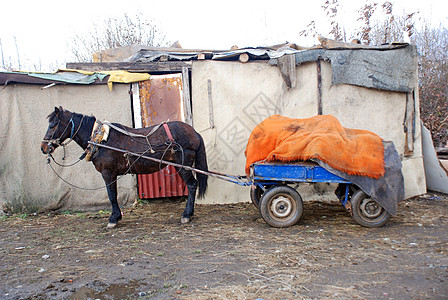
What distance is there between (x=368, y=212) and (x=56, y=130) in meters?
4.96

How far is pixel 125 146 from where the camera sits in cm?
555

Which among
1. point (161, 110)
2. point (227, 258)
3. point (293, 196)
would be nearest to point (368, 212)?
point (293, 196)

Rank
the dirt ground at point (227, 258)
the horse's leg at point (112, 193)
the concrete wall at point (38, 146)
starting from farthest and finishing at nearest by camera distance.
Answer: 1. the concrete wall at point (38, 146)
2. the horse's leg at point (112, 193)
3. the dirt ground at point (227, 258)

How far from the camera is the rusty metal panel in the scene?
7.07 metres

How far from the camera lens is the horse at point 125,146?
542cm

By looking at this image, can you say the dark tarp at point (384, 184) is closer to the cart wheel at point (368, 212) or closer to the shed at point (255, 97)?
the cart wheel at point (368, 212)

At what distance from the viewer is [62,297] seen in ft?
10.8

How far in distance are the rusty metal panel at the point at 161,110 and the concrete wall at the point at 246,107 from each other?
403mm

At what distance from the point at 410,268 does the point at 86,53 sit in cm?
1599

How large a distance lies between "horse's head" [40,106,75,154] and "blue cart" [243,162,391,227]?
3.00 metres

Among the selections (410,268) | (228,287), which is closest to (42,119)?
(228,287)

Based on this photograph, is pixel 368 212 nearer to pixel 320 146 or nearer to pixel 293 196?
pixel 293 196

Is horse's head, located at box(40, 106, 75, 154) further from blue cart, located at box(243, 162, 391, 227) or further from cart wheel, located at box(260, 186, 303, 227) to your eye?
cart wheel, located at box(260, 186, 303, 227)

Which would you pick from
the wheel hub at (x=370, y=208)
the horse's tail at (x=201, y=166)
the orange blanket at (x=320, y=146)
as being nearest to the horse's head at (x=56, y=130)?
the horse's tail at (x=201, y=166)
